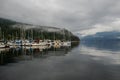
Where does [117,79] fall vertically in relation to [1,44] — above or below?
below

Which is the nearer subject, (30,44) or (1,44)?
(1,44)

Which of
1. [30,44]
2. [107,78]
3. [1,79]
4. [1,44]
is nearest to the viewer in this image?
[1,79]

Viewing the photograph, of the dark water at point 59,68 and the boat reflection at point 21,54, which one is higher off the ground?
the boat reflection at point 21,54

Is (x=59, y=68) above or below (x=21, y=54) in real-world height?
below

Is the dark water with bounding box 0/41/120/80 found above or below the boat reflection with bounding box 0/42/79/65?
below

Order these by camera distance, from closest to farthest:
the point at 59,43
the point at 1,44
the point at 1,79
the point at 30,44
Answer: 1. the point at 1,79
2. the point at 1,44
3. the point at 30,44
4. the point at 59,43

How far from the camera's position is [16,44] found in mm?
151375

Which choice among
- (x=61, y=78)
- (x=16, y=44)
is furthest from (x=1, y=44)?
(x=61, y=78)

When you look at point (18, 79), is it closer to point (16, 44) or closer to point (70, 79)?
point (70, 79)

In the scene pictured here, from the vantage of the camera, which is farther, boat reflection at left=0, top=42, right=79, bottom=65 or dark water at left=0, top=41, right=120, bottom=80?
boat reflection at left=0, top=42, right=79, bottom=65

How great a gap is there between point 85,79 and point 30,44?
409 feet

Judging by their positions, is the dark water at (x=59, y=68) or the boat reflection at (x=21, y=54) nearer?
the dark water at (x=59, y=68)

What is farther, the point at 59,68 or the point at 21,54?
the point at 21,54

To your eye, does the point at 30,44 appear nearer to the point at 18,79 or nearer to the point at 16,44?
the point at 16,44
